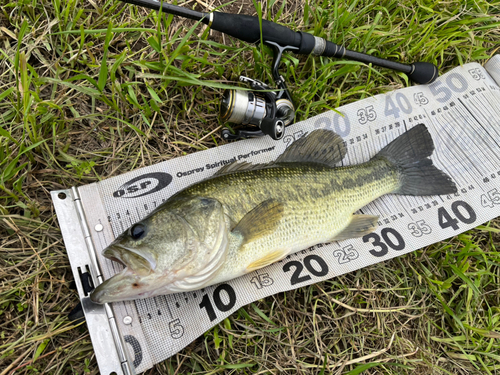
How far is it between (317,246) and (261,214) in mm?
716

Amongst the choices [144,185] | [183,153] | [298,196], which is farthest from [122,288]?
[298,196]

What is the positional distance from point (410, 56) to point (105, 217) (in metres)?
3.06

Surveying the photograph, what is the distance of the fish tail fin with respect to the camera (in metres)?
2.77

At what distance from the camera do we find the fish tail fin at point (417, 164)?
2.77 meters

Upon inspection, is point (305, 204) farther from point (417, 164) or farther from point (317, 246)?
point (417, 164)

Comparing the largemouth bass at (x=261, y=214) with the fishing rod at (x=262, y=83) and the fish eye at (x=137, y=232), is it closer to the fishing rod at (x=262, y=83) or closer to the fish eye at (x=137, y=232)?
the fish eye at (x=137, y=232)

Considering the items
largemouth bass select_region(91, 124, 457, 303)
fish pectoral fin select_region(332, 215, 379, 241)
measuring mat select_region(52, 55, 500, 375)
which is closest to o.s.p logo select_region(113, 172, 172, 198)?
measuring mat select_region(52, 55, 500, 375)

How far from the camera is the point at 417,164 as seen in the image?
2.79 metres

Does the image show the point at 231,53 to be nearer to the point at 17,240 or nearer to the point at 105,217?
the point at 105,217

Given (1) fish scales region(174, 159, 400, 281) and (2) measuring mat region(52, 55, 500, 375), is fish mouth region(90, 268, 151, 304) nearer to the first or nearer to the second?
(2) measuring mat region(52, 55, 500, 375)

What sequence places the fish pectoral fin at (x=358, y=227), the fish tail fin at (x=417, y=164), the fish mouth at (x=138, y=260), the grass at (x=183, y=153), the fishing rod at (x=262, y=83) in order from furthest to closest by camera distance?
1. the fish tail fin at (x=417, y=164)
2. the fish pectoral fin at (x=358, y=227)
3. the fishing rod at (x=262, y=83)
4. the grass at (x=183, y=153)
5. the fish mouth at (x=138, y=260)

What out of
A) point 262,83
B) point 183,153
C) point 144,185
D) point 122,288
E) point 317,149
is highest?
point 262,83

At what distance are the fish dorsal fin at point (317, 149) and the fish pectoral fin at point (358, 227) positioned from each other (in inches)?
19.3

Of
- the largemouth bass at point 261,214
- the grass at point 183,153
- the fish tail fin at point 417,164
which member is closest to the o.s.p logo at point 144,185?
the grass at point 183,153
